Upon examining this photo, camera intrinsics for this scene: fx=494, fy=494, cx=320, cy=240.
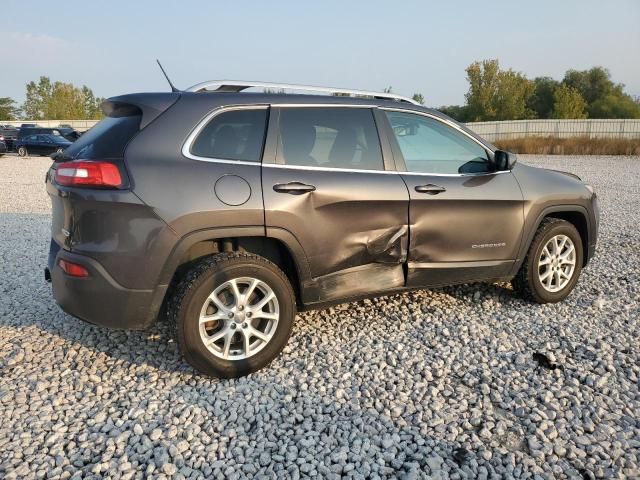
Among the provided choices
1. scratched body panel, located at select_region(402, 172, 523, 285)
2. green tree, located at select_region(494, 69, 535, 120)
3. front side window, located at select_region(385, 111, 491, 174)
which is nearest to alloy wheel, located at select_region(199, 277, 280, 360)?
scratched body panel, located at select_region(402, 172, 523, 285)

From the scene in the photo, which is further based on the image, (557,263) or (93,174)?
(557,263)

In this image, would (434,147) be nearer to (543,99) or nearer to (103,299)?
Answer: (103,299)

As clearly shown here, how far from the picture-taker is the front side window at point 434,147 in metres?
3.94

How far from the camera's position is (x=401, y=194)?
374cm

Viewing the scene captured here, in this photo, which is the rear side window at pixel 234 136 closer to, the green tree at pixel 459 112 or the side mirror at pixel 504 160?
the side mirror at pixel 504 160

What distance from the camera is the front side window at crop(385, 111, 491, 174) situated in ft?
12.9

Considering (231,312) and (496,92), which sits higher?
(496,92)

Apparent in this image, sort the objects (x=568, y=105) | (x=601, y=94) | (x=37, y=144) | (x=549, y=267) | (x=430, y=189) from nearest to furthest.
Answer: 1. (x=430, y=189)
2. (x=549, y=267)
3. (x=37, y=144)
4. (x=568, y=105)
5. (x=601, y=94)

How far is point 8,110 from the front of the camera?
7919 cm

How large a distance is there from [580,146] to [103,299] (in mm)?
30346

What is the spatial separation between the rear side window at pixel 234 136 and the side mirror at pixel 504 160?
6.60ft

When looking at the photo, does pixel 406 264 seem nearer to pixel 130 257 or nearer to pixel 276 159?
pixel 276 159

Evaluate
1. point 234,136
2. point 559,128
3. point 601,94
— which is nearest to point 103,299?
point 234,136

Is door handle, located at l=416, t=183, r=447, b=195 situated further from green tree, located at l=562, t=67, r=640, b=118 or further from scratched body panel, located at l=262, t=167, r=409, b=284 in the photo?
green tree, located at l=562, t=67, r=640, b=118
